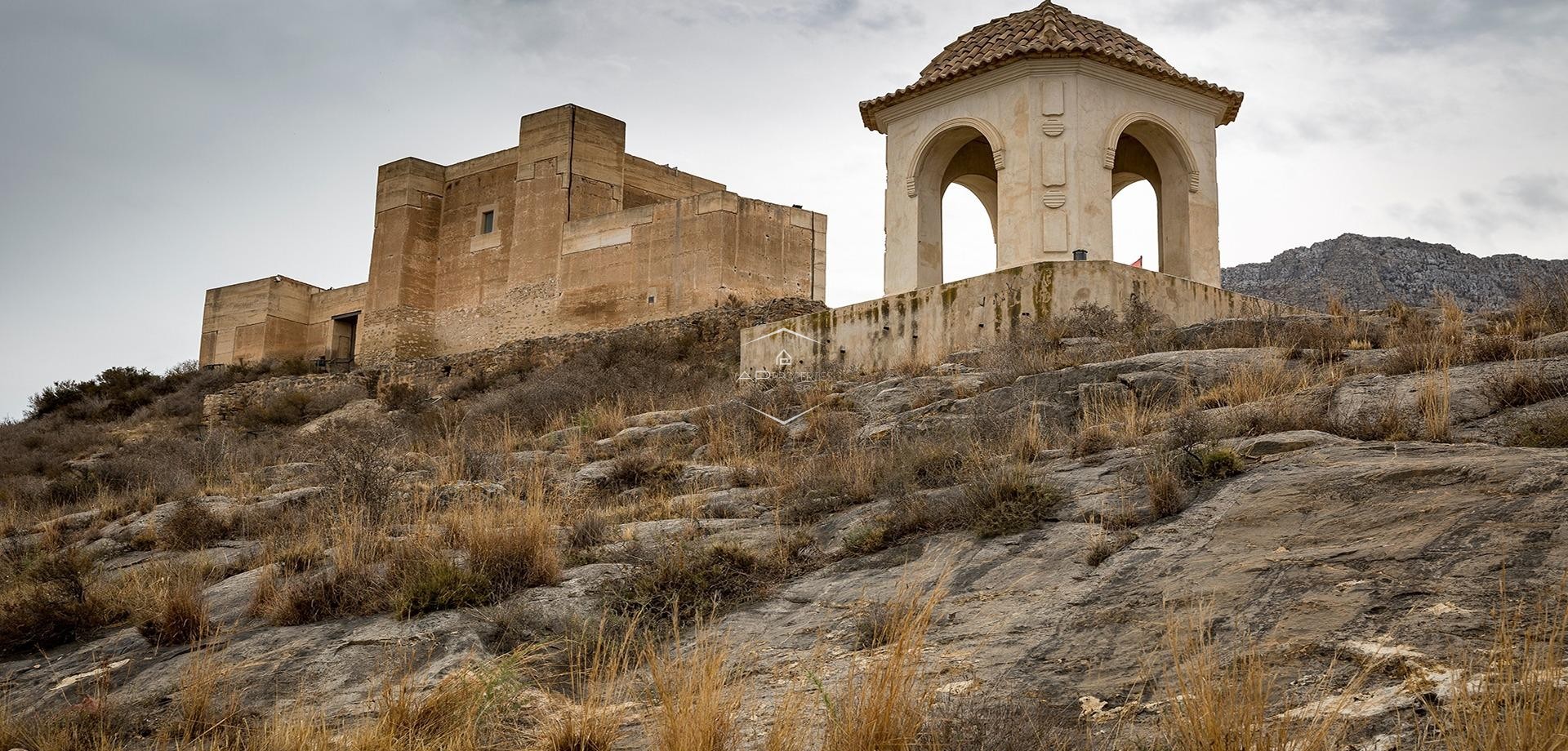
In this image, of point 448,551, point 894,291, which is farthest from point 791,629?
point 894,291

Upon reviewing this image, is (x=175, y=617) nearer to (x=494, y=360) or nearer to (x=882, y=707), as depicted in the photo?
(x=882, y=707)

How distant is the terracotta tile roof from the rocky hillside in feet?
14.6

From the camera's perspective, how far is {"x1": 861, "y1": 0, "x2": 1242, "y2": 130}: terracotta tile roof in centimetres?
1302

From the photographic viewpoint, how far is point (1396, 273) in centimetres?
1950

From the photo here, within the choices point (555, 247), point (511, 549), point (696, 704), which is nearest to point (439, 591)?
point (511, 549)

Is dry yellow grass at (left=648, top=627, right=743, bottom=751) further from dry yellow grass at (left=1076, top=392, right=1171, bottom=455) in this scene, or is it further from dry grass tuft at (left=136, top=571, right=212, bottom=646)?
dry yellow grass at (left=1076, top=392, right=1171, bottom=455)

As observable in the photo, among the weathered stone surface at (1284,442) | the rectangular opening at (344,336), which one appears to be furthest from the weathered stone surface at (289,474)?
the rectangular opening at (344,336)

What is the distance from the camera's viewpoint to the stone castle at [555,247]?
25.1m

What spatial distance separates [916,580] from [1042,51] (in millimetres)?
9185

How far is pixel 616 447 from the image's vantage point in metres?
10.0

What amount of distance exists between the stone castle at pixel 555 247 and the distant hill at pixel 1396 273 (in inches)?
379

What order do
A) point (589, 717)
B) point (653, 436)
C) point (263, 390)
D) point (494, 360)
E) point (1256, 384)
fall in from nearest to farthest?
point (589, 717), point (1256, 384), point (653, 436), point (494, 360), point (263, 390)

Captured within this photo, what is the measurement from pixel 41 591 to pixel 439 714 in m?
3.82

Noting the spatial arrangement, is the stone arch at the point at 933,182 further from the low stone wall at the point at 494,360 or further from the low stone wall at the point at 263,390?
the low stone wall at the point at 263,390
